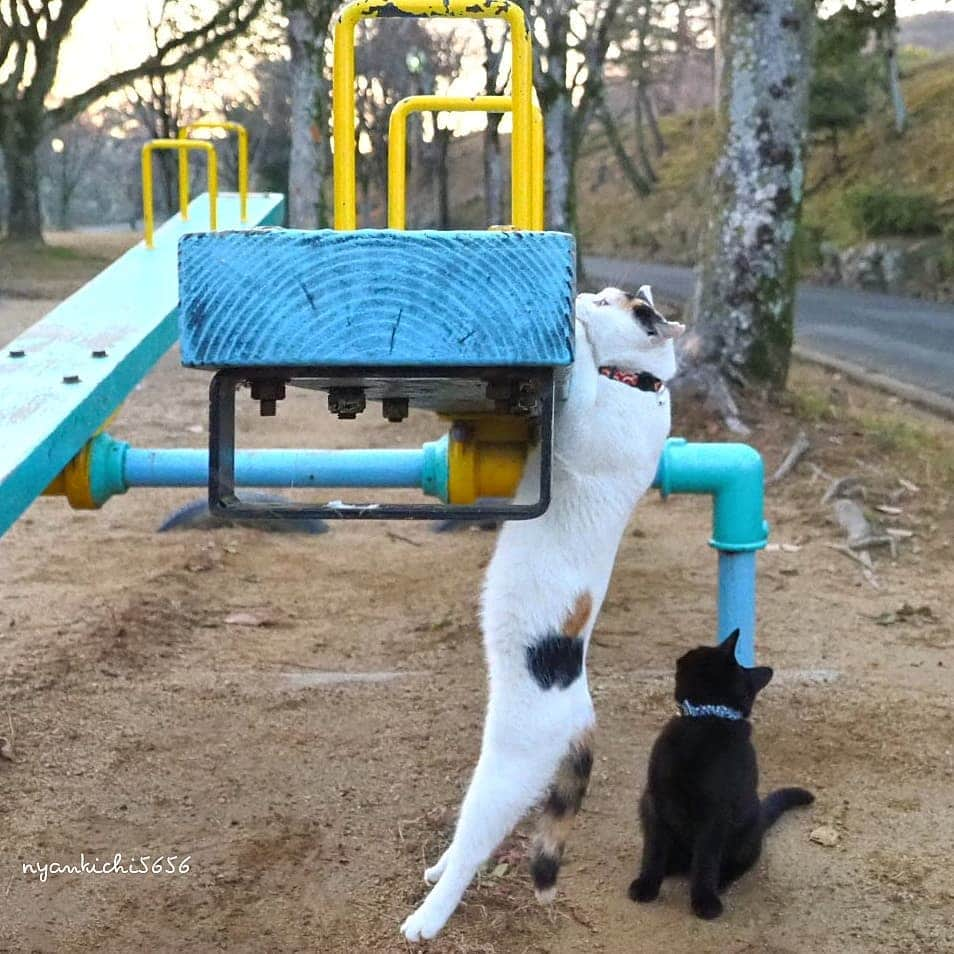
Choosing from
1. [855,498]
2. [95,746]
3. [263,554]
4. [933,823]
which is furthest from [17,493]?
[855,498]

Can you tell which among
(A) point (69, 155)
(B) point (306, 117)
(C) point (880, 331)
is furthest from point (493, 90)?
(A) point (69, 155)

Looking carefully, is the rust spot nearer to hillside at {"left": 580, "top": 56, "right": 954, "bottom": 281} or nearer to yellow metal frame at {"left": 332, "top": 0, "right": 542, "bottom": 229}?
yellow metal frame at {"left": 332, "top": 0, "right": 542, "bottom": 229}

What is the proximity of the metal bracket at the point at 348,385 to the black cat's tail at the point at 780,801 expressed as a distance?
1.52 meters

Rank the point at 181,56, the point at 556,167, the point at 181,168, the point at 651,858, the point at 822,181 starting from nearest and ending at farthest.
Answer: the point at 651,858, the point at 181,168, the point at 556,167, the point at 181,56, the point at 822,181

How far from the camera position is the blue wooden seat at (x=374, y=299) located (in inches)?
58.8

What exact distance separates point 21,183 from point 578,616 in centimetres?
2470

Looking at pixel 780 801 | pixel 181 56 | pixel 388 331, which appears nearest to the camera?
pixel 388 331

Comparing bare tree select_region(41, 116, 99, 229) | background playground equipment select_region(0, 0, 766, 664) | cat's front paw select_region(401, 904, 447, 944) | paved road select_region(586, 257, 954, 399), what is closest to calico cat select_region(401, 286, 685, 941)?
cat's front paw select_region(401, 904, 447, 944)

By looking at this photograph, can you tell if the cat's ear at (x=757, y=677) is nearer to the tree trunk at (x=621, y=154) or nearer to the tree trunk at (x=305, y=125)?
the tree trunk at (x=305, y=125)

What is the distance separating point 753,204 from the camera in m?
6.82

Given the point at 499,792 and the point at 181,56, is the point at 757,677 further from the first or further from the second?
the point at 181,56

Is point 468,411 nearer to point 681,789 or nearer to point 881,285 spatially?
point 681,789

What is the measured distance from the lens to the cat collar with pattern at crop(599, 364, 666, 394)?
1930mm

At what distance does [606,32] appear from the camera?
2000 cm
